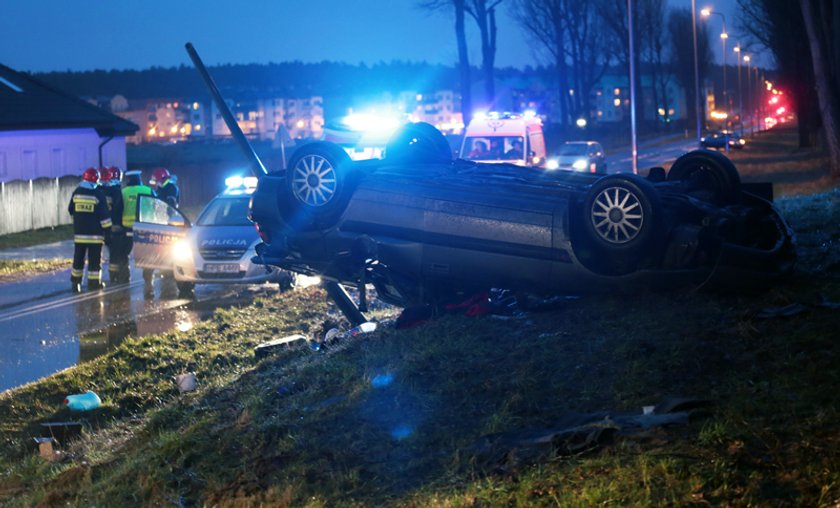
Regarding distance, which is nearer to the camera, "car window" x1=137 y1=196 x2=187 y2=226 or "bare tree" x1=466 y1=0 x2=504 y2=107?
"car window" x1=137 y1=196 x2=187 y2=226

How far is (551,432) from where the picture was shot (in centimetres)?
542

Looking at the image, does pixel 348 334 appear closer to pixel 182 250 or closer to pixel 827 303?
pixel 827 303

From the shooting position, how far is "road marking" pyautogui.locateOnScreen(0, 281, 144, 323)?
48.3 feet

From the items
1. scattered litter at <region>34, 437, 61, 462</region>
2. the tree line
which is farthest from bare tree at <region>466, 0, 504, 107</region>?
scattered litter at <region>34, 437, 61, 462</region>

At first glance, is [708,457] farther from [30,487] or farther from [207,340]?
[207,340]

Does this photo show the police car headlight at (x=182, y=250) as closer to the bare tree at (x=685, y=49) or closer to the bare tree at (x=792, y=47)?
the bare tree at (x=792, y=47)

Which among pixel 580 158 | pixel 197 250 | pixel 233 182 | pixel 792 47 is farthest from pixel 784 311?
pixel 792 47

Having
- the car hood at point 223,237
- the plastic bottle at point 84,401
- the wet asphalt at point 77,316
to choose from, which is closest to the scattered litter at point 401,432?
the plastic bottle at point 84,401

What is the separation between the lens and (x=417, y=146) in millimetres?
9781

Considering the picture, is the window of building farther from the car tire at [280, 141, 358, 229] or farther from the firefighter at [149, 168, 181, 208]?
the car tire at [280, 141, 358, 229]

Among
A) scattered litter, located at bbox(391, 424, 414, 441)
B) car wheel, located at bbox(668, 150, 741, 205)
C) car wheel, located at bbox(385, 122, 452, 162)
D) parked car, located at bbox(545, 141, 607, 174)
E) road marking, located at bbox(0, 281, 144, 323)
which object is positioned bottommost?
road marking, located at bbox(0, 281, 144, 323)

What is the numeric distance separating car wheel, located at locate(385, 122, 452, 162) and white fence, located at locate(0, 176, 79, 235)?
773 inches

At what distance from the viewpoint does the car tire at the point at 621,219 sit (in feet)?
24.5

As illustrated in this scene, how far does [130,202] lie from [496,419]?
1237 centimetres
